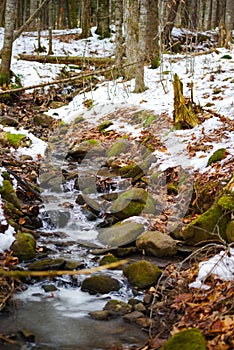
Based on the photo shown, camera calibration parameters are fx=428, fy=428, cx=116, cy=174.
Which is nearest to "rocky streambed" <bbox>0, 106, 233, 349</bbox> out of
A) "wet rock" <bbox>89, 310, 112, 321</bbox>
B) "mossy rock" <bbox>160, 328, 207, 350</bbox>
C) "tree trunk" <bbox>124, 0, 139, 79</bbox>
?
"wet rock" <bbox>89, 310, 112, 321</bbox>

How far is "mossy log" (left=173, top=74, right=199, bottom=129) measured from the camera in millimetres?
8938

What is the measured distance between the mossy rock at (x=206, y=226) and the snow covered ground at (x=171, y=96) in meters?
1.38

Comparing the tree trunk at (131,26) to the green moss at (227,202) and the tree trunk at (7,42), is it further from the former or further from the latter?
the green moss at (227,202)

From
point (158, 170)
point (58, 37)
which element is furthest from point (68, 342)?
point (58, 37)

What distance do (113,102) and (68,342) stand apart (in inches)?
364

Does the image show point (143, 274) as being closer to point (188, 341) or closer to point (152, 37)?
point (188, 341)

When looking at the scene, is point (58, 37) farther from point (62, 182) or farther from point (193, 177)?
point (193, 177)

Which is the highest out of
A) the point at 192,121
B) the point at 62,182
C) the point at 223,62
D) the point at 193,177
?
the point at 223,62

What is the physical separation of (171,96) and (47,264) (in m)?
7.29

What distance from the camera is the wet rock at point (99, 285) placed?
5113 millimetres

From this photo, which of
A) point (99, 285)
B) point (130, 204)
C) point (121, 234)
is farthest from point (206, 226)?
point (99, 285)

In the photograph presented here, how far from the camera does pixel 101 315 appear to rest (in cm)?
459

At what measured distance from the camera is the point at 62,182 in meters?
8.82

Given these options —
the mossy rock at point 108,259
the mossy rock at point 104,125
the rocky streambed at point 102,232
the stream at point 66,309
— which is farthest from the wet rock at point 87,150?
the mossy rock at point 108,259
